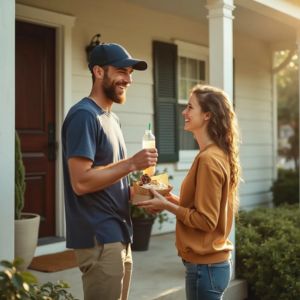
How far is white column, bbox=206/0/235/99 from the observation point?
4652 millimetres

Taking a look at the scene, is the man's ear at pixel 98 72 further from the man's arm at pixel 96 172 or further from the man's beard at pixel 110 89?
the man's arm at pixel 96 172

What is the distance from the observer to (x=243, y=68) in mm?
8656

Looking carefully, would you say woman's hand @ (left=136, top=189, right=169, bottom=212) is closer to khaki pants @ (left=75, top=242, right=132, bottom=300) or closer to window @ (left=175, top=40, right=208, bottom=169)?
khaki pants @ (left=75, top=242, right=132, bottom=300)

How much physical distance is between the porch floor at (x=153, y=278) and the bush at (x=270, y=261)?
0.52ft

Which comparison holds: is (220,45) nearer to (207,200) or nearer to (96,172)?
(207,200)

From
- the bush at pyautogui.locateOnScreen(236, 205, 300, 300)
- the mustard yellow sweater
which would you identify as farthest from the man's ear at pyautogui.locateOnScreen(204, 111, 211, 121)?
the bush at pyautogui.locateOnScreen(236, 205, 300, 300)

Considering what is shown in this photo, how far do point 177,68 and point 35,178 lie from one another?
2.69 m

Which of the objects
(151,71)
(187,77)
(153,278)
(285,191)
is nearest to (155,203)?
(153,278)

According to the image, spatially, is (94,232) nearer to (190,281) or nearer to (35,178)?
(190,281)

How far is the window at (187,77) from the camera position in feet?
24.2

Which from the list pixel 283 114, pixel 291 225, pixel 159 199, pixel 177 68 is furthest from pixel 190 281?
pixel 283 114

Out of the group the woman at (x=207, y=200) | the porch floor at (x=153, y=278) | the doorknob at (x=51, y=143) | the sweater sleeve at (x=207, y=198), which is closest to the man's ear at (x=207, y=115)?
the woman at (x=207, y=200)

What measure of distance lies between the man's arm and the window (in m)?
4.89

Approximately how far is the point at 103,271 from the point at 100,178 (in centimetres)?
43
